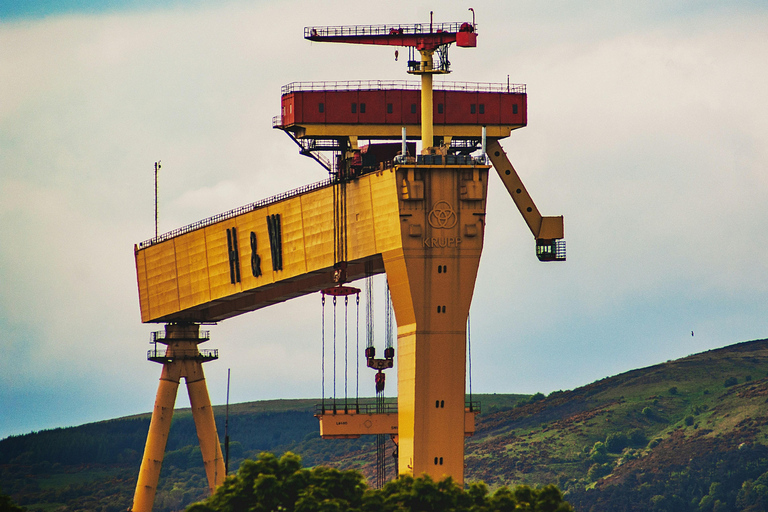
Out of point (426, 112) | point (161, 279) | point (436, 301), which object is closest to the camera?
point (436, 301)

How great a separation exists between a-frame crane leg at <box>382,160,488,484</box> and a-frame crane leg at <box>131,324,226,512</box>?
39130 millimetres

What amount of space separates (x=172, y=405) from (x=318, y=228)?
33916mm

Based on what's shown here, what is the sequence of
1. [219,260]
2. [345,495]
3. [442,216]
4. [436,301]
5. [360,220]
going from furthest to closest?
[219,260] → [360,220] → [442,216] → [436,301] → [345,495]

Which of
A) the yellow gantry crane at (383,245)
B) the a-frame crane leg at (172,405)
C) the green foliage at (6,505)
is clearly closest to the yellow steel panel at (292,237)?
the yellow gantry crane at (383,245)

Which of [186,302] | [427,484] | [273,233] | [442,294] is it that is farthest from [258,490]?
[186,302]

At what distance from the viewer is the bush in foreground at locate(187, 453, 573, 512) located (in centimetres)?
10369

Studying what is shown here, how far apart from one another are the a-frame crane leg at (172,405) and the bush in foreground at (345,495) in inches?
1715

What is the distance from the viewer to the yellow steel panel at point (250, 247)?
13238 cm

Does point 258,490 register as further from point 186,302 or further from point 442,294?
point 186,302

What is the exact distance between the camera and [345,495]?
10462 centimetres

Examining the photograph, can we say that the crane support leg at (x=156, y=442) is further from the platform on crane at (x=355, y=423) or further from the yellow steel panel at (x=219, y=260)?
the platform on crane at (x=355, y=423)

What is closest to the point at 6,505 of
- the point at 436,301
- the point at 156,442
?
the point at 436,301

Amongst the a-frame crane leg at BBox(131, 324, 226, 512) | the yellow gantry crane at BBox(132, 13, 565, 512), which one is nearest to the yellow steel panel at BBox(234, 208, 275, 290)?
the yellow gantry crane at BBox(132, 13, 565, 512)

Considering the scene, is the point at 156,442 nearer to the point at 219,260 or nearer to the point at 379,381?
the point at 219,260
